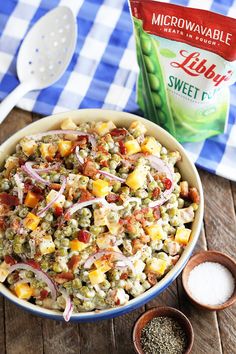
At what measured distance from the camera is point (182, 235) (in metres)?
2.30

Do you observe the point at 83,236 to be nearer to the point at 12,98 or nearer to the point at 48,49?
the point at 12,98

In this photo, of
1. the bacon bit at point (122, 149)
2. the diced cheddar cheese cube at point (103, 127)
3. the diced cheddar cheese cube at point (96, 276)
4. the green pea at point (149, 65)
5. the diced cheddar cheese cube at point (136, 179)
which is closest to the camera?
the diced cheddar cheese cube at point (96, 276)

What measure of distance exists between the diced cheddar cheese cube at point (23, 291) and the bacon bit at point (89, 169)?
462mm

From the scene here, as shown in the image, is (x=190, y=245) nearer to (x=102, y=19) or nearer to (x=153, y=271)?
(x=153, y=271)

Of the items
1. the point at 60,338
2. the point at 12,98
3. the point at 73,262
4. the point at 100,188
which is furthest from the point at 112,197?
the point at 12,98

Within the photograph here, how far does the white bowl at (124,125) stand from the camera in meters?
2.18

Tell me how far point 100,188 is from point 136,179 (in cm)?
14

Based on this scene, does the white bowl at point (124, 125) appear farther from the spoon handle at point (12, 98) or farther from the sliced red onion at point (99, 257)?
the spoon handle at point (12, 98)

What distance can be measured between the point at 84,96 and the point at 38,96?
23 centimetres

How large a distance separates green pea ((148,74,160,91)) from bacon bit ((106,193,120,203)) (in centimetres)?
67

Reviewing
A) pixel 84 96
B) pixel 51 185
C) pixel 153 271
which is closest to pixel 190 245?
pixel 153 271

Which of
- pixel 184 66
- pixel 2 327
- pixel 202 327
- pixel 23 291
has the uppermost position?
pixel 184 66

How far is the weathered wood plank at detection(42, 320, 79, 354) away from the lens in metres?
2.41

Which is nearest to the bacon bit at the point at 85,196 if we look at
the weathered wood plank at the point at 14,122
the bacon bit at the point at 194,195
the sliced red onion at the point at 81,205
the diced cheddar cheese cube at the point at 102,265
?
the sliced red onion at the point at 81,205
